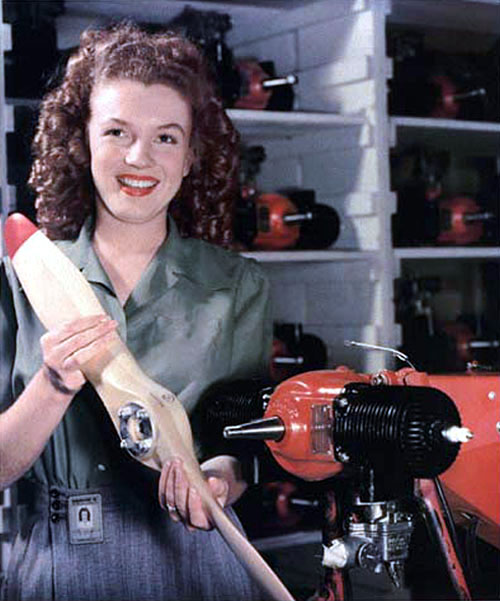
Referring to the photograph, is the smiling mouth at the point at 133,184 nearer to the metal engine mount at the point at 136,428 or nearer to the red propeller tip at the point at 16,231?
the red propeller tip at the point at 16,231

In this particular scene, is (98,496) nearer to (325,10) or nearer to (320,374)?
(320,374)

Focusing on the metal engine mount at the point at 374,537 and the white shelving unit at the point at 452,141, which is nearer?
the metal engine mount at the point at 374,537

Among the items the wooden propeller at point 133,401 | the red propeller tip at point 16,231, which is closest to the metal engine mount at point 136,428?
the wooden propeller at point 133,401

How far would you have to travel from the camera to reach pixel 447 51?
2.03 m

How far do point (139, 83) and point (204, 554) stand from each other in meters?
0.60

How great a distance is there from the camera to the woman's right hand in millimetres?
1466

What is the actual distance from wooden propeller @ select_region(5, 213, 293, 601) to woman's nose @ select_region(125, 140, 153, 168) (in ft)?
0.49

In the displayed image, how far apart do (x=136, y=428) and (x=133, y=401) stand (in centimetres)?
3

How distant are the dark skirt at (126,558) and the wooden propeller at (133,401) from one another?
5cm

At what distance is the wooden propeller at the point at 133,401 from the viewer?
57.2 inches

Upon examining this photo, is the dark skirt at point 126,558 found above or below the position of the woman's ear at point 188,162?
below

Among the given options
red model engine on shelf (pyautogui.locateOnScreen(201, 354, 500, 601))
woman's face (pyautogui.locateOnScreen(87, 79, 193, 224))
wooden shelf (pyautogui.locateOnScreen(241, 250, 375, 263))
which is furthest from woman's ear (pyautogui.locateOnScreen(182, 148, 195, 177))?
red model engine on shelf (pyautogui.locateOnScreen(201, 354, 500, 601))

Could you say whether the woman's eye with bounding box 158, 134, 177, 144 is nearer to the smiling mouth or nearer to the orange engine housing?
the smiling mouth

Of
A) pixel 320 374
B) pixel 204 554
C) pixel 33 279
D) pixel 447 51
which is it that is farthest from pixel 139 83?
pixel 447 51
